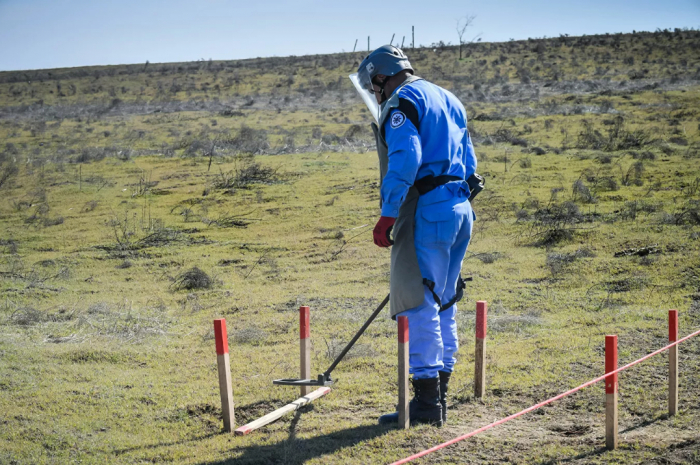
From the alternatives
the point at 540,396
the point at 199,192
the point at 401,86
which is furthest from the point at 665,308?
the point at 199,192

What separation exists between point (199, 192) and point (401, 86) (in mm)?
12121

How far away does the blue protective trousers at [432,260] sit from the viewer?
402cm

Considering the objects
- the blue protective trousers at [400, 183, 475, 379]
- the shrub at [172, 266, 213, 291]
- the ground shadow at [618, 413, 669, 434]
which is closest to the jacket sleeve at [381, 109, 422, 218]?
the blue protective trousers at [400, 183, 475, 379]

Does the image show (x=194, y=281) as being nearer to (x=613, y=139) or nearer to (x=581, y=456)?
(x=581, y=456)

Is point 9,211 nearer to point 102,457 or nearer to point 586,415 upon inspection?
point 102,457

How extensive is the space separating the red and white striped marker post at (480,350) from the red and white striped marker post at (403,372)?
81 cm

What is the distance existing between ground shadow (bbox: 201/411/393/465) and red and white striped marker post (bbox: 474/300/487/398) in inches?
35.1

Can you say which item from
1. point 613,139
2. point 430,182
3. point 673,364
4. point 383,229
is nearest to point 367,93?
point 430,182

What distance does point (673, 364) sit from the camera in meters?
4.15

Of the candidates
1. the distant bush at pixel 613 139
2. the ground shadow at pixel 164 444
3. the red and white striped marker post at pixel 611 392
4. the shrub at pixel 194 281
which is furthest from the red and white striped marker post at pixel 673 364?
the distant bush at pixel 613 139

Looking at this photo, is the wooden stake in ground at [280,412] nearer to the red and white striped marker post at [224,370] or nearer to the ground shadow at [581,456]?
the red and white striped marker post at [224,370]

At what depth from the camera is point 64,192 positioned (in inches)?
655

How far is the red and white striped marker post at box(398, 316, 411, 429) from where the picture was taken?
151 inches

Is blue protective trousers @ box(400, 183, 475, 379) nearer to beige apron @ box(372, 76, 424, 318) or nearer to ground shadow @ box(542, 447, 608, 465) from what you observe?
beige apron @ box(372, 76, 424, 318)
